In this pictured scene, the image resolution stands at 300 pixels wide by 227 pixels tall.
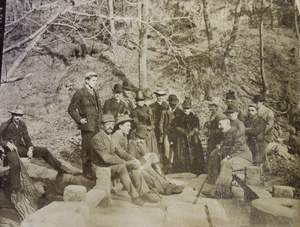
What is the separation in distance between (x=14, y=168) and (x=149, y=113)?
2313 mm

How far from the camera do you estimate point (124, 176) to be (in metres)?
5.27

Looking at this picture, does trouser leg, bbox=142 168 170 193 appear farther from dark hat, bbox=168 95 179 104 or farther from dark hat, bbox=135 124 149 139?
dark hat, bbox=168 95 179 104

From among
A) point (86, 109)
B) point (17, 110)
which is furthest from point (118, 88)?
point (17, 110)

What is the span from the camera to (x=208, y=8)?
229 inches

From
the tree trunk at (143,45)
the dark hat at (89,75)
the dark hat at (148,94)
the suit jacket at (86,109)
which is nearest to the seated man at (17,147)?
the suit jacket at (86,109)

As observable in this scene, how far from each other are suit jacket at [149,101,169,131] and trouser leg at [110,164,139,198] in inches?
34.0

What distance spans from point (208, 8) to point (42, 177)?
12.7 ft

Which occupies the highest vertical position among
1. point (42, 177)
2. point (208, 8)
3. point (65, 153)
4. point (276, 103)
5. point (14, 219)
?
point (208, 8)

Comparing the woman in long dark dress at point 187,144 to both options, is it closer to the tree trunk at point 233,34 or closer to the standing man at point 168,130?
the standing man at point 168,130

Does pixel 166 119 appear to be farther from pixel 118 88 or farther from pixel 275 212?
pixel 275 212

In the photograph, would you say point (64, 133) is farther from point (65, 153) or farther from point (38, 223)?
point (38, 223)

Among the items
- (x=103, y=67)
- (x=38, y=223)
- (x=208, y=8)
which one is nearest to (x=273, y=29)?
(x=208, y=8)

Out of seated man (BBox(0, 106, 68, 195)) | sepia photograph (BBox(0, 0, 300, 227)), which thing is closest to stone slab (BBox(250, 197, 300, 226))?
sepia photograph (BBox(0, 0, 300, 227))

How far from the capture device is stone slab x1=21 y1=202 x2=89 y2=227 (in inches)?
195
